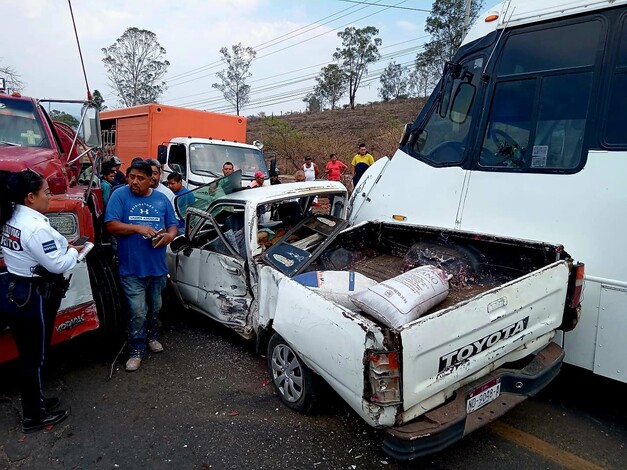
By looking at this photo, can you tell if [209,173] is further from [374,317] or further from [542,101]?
[374,317]

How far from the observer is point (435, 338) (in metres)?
2.27

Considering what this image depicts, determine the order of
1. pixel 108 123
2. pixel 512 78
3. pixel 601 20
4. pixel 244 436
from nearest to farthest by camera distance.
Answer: pixel 244 436 → pixel 601 20 → pixel 512 78 → pixel 108 123

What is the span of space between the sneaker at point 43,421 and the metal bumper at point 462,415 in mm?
2443

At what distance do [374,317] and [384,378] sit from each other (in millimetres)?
465

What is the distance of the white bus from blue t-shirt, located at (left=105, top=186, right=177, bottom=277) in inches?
96.9

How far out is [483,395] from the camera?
2.57m

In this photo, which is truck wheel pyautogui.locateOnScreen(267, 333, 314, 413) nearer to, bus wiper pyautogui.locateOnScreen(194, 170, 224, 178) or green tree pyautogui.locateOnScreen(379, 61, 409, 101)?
bus wiper pyautogui.locateOnScreen(194, 170, 224, 178)

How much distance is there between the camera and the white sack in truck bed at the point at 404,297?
2482 millimetres

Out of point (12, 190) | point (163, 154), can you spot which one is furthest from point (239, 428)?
point (163, 154)

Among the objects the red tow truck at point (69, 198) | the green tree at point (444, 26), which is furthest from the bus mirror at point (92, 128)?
the green tree at point (444, 26)

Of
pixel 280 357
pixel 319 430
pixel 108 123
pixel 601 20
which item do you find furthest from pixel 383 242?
pixel 108 123

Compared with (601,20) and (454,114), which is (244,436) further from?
→ (601,20)

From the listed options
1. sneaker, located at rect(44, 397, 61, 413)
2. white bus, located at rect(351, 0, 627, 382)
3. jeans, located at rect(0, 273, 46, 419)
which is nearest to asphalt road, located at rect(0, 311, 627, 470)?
sneaker, located at rect(44, 397, 61, 413)

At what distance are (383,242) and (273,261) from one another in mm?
1343
